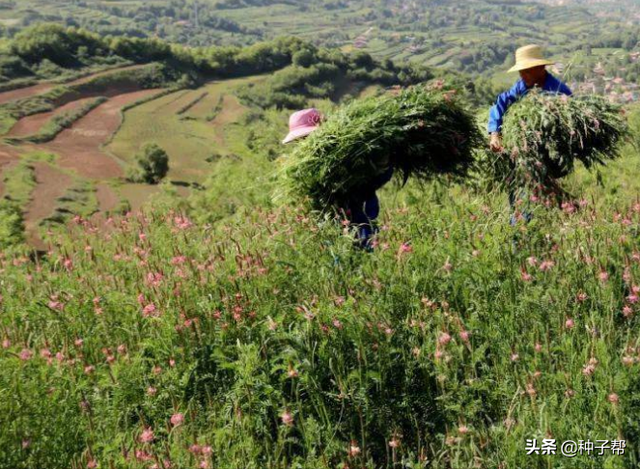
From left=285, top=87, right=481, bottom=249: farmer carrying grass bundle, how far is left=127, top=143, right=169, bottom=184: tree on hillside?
204 feet

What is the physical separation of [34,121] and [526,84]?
291ft

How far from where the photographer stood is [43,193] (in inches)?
2126

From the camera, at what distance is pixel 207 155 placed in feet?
238

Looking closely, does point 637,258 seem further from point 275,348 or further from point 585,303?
point 275,348

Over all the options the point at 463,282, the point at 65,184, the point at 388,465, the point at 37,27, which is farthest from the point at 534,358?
the point at 37,27

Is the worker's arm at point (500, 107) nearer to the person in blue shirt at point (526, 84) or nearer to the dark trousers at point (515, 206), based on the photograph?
the person in blue shirt at point (526, 84)

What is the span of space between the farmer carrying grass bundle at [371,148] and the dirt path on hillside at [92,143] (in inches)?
2496

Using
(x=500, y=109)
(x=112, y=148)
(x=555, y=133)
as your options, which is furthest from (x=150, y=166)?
(x=555, y=133)

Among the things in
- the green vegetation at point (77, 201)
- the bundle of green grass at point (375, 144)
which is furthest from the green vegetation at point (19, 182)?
the bundle of green grass at point (375, 144)

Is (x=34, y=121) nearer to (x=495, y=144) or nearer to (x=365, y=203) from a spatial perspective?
(x=365, y=203)

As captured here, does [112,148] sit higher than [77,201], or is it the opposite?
[112,148]

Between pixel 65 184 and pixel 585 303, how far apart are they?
6119 centimetres

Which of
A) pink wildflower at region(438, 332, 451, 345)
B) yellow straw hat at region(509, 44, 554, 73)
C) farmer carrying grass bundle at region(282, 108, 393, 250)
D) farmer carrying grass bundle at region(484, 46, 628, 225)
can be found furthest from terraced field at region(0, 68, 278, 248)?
pink wildflower at region(438, 332, 451, 345)

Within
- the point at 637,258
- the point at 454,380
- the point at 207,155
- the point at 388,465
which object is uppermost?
the point at 637,258
